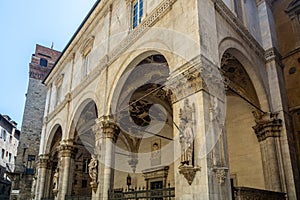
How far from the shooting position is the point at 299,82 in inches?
387

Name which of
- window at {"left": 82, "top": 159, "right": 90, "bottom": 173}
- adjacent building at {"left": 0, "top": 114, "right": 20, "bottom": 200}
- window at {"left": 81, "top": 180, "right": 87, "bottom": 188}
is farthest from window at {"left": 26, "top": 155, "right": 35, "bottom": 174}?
adjacent building at {"left": 0, "top": 114, "right": 20, "bottom": 200}

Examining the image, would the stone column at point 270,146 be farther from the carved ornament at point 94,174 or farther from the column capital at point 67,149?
the column capital at point 67,149

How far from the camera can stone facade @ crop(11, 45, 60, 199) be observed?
20.0 m

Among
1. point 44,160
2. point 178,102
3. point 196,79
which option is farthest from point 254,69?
point 44,160

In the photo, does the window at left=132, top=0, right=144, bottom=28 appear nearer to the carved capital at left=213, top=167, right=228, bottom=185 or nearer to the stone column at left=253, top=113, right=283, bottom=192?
the stone column at left=253, top=113, right=283, bottom=192

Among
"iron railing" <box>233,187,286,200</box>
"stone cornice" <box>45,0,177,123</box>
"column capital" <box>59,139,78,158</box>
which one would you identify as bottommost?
"iron railing" <box>233,187,286,200</box>

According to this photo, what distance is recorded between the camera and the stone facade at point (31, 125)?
65.7 ft

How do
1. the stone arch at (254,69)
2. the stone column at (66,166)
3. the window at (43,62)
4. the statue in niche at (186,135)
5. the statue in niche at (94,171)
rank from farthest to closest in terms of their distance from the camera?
the window at (43,62)
the stone column at (66,166)
the statue in niche at (94,171)
the stone arch at (254,69)
the statue in niche at (186,135)

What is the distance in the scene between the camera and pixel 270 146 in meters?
8.83

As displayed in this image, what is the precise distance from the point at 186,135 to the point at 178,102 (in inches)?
36.0

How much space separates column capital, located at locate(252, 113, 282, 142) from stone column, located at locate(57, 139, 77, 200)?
7.58 metres

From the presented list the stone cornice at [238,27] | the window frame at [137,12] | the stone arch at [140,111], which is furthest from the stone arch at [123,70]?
the stone cornice at [238,27]

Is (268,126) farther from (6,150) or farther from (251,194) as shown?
(6,150)

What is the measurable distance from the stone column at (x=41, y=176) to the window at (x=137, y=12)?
370 inches
